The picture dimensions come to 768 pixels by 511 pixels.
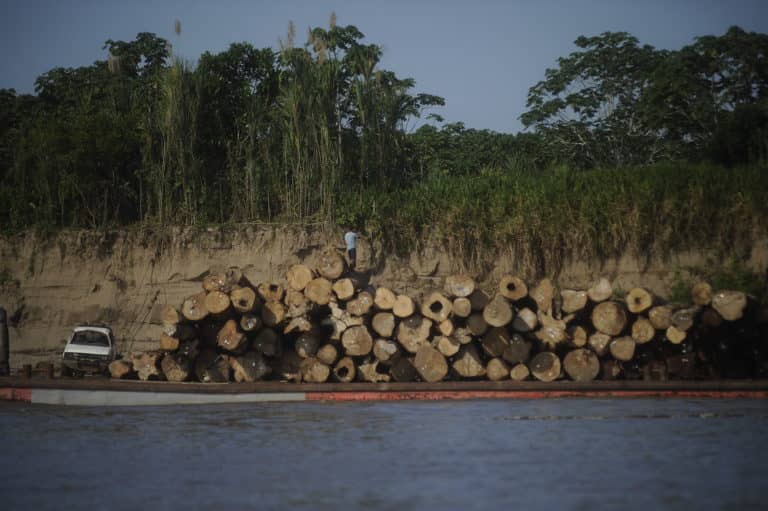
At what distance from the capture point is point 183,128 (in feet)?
64.9

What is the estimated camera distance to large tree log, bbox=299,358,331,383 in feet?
45.9

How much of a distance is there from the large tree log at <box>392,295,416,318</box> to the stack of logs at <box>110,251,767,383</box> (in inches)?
0.7

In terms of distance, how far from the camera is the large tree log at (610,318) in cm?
1353

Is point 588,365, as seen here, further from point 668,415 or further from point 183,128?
point 183,128

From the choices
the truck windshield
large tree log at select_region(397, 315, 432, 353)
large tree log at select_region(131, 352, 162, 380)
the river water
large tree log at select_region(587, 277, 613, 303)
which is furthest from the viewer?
the truck windshield

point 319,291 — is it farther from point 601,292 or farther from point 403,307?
point 601,292

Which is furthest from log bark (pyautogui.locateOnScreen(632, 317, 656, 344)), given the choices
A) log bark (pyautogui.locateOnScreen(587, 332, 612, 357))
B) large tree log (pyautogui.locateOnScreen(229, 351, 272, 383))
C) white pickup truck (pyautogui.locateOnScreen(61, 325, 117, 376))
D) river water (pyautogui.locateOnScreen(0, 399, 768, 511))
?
white pickup truck (pyautogui.locateOnScreen(61, 325, 117, 376))

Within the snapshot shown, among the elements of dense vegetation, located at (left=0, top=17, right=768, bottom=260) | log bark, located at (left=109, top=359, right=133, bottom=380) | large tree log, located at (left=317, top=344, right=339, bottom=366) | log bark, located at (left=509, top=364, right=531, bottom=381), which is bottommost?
log bark, located at (left=509, top=364, right=531, bottom=381)

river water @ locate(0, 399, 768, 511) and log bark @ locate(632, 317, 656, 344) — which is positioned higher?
log bark @ locate(632, 317, 656, 344)

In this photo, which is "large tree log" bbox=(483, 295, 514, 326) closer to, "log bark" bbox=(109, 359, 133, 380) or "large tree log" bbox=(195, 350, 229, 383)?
"large tree log" bbox=(195, 350, 229, 383)

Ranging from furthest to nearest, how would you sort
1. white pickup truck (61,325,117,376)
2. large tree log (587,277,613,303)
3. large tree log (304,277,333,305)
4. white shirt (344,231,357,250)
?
white shirt (344,231,357,250) < white pickup truck (61,325,117,376) < large tree log (304,277,333,305) < large tree log (587,277,613,303)

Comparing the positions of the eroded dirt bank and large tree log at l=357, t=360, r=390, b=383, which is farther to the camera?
the eroded dirt bank

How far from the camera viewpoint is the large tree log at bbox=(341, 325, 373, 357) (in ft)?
45.7

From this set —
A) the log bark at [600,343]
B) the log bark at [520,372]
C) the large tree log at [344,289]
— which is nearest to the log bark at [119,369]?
the large tree log at [344,289]
